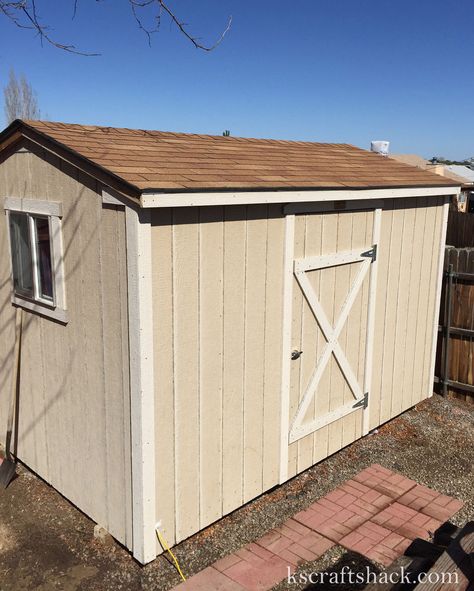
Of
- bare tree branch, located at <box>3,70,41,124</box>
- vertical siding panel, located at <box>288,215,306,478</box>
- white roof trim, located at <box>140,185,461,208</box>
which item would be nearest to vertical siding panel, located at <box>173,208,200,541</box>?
white roof trim, located at <box>140,185,461,208</box>

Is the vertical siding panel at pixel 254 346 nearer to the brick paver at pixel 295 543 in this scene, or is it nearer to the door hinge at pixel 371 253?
the brick paver at pixel 295 543

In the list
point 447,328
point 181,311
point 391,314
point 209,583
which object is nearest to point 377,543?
point 209,583

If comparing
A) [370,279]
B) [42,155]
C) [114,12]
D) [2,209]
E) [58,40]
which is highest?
[114,12]

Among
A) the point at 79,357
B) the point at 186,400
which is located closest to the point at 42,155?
the point at 79,357

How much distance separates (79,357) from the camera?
419cm

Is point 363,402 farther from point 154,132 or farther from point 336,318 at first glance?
point 154,132

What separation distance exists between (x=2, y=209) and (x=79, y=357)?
63.2 inches

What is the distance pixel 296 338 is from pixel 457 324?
299 centimetres

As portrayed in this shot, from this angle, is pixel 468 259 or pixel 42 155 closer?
pixel 42 155

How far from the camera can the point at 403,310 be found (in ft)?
20.3

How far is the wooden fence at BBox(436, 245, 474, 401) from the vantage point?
6.70 meters

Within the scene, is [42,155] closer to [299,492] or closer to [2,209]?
[2,209]

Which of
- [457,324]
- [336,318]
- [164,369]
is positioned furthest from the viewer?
[457,324]

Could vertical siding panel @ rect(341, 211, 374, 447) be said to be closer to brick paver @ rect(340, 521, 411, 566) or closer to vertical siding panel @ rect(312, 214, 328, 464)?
vertical siding panel @ rect(312, 214, 328, 464)
